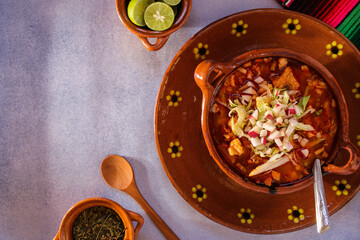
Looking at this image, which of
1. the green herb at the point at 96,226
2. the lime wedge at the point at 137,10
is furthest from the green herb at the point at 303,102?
the green herb at the point at 96,226

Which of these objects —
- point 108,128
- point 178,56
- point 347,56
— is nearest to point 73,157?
point 108,128

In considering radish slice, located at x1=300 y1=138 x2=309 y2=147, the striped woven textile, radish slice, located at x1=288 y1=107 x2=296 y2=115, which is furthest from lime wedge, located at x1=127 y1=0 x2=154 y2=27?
radish slice, located at x1=300 y1=138 x2=309 y2=147

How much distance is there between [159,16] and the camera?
1870mm

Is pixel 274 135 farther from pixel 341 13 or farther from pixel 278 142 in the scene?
pixel 341 13

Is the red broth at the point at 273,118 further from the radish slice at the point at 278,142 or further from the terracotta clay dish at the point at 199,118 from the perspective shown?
the terracotta clay dish at the point at 199,118

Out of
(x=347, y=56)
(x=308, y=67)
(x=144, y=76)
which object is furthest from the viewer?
(x=144, y=76)

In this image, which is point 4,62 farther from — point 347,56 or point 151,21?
point 347,56

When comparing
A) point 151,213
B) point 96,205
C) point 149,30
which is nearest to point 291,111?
point 149,30

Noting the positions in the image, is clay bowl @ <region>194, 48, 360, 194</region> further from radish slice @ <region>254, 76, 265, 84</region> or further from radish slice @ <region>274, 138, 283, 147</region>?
radish slice @ <region>274, 138, 283, 147</region>

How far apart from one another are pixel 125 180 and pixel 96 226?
1.03 ft

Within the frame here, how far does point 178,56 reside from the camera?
1.93 metres

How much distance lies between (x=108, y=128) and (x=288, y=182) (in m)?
1.11

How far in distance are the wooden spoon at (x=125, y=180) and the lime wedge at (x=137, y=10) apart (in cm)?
81

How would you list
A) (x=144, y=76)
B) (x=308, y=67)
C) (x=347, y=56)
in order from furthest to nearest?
(x=144, y=76) → (x=347, y=56) → (x=308, y=67)
